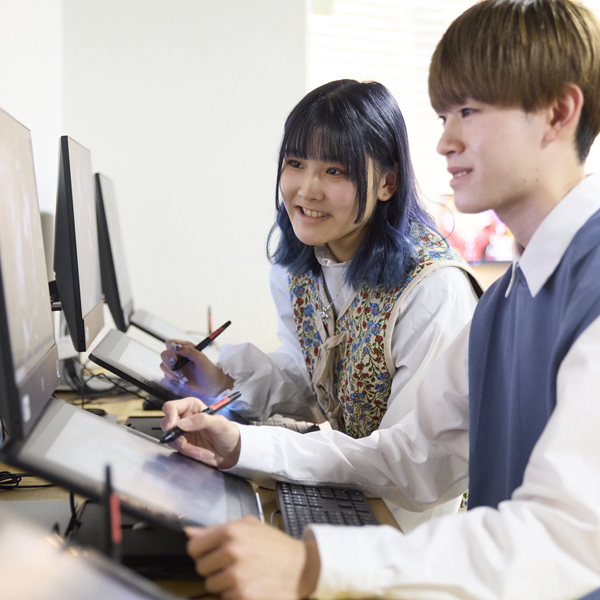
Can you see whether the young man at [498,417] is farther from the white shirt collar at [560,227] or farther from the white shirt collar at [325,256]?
the white shirt collar at [325,256]

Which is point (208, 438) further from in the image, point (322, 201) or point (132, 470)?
point (322, 201)

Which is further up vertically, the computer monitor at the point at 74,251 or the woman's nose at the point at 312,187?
the woman's nose at the point at 312,187

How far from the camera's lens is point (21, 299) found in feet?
2.10

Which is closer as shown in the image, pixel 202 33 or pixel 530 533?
pixel 530 533

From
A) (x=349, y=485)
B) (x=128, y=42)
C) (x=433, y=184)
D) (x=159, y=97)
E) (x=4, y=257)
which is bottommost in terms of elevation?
(x=349, y=485)

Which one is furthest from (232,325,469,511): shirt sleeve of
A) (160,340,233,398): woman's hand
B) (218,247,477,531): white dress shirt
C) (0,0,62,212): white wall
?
(0,0,62,212): white wall

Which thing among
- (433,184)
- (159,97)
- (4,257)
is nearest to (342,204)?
(4,257)

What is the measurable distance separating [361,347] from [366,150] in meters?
0.38

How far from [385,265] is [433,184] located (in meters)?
1.92

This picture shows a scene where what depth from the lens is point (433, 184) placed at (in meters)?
2.95

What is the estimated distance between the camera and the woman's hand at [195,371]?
1.33 meters

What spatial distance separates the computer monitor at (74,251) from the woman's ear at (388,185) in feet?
1.94

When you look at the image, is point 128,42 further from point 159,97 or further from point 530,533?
point 530,533

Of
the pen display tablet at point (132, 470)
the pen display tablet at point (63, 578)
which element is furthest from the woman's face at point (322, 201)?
the pen display tablet at point (63, 578)
